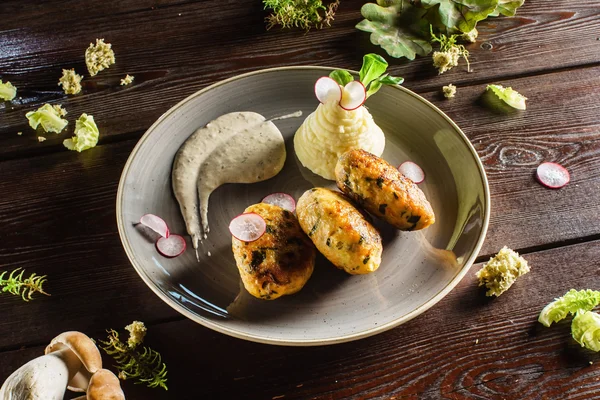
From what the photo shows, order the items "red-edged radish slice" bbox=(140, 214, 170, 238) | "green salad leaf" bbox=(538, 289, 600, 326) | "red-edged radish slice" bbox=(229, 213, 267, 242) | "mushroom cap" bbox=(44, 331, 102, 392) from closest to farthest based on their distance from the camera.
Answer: "mushroom cap" bbox=(44, 331, 102, 392) → "red-edged radish slice" bbox=(229, 213, 267, 242) → "green salad leaf" bbox=(538, 289, 600, 326) → "red-edged radish slice" bbox=(140, 214, 170, 238)

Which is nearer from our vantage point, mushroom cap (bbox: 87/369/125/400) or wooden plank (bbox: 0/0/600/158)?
mushroom cap (bbox: 87/369/125/400)

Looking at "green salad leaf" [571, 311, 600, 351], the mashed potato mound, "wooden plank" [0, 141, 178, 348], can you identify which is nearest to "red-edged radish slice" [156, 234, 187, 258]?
"wooden plank" [0, 141, 178, 348]

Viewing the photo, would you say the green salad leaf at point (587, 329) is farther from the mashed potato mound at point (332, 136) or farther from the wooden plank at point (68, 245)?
the wooden plank at point (68, 245)

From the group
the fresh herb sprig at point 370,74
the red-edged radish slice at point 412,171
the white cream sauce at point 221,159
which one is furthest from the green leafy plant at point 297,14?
the red-edged radish slice at point 412,171

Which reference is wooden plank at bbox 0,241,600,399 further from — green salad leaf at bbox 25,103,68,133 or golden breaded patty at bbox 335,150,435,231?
green salad leaf at bbox 25,103,68,133

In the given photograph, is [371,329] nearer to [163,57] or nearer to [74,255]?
[74,255]

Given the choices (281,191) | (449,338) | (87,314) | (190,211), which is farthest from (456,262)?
(87,314)

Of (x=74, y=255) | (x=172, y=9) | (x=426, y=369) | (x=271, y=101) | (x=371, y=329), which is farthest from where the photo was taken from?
(x=172, y=9)
